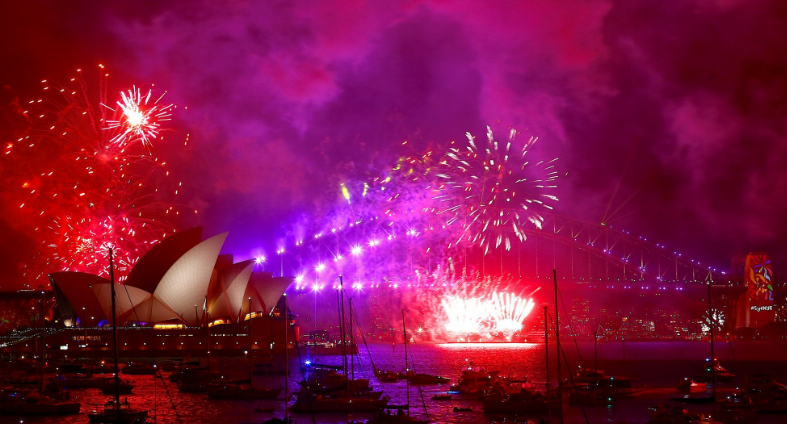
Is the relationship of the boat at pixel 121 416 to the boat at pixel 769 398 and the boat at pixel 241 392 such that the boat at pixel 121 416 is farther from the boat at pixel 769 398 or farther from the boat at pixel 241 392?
the boat at pixel 769 398

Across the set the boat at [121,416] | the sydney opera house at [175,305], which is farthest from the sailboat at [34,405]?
the sydney opera house at [175,305]

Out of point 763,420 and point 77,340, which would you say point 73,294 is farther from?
point 763,420

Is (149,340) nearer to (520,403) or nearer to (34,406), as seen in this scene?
(34,406)

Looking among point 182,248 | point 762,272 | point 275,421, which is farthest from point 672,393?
point 762,272

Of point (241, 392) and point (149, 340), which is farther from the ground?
point (241, 392)

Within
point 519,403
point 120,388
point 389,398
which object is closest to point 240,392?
point 120,388
